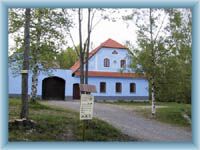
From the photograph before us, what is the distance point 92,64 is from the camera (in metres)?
22.2

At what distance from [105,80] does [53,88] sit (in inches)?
133

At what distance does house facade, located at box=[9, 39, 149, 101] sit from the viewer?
70.8 feet

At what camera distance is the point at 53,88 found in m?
21.9

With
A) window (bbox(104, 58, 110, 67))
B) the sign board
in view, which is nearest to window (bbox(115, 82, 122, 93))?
window (bbox(104, 58, 110, 67))

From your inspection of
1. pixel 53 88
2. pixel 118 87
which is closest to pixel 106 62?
pixel 118 87

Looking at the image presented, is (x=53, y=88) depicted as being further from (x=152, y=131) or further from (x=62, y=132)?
(x=62, y=132)

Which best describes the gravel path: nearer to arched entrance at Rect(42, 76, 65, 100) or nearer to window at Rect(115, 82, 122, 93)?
arched entrance at Rect(42, 76, 65, 100)

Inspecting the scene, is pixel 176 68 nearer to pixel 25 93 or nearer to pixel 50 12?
pixel 50 12

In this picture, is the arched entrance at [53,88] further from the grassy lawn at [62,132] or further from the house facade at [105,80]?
the grassy lawn at [62,132]

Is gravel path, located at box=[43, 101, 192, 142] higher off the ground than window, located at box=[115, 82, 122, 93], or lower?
lower

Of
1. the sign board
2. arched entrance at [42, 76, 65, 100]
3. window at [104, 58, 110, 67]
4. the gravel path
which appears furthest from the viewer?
window at [104, 58, 110, 67]

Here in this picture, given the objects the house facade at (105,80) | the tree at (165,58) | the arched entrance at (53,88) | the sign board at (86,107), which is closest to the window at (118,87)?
the house facade at (105,80)

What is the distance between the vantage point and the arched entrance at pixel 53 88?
66.5ft
